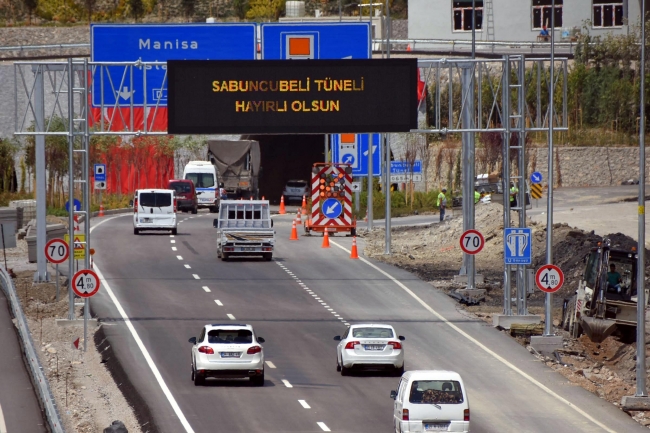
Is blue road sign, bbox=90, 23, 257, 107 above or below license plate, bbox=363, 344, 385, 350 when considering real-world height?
above

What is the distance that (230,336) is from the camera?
85.9ft

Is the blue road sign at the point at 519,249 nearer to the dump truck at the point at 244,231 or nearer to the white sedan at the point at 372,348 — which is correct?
the white sedan at the point at 372,348

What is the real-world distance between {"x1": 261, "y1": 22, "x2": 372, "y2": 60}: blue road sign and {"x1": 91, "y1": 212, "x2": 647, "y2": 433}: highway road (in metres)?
7.86

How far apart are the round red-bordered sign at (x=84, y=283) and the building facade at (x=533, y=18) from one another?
2746 inches

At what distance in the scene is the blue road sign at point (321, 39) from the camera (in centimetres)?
4500

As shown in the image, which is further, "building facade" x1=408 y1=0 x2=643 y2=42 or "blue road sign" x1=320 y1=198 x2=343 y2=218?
"building facade" x1=408 y1=0 x2=643 y2=42

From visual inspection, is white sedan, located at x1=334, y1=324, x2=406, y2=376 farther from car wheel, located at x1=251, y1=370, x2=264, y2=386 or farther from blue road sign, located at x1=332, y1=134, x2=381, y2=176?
blue road sign, located at x1=332, y1=134, x2=381, y2=176

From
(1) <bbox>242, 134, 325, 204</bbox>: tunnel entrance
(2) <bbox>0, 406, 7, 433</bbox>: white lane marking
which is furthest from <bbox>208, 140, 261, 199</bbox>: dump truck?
(2) <bbox>0, 406, 7, 433</bbox>: white lane marking

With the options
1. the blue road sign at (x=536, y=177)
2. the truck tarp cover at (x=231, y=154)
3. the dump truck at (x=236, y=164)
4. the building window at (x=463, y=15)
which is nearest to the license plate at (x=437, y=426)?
the dump truck at (x=236, y=164)

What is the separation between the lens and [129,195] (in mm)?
82188

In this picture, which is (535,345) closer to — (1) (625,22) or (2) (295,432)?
(2) (295,432)

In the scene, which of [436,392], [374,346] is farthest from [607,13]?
[436,392]

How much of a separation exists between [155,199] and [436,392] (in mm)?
35879

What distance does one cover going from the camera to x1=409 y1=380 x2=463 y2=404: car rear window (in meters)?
20.6
